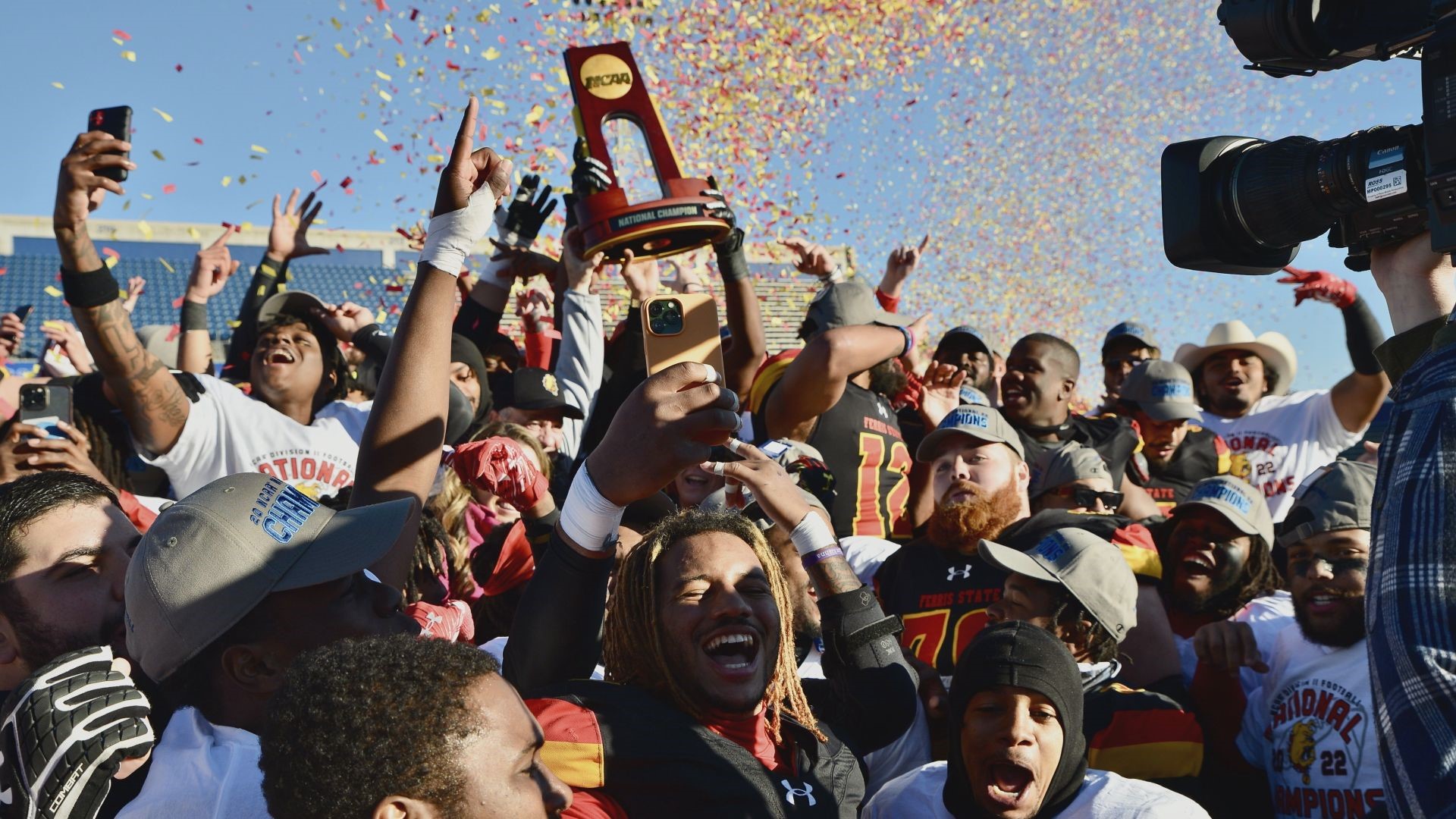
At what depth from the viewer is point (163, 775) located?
5.93 ft

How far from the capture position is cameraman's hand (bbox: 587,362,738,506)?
7.19 feet

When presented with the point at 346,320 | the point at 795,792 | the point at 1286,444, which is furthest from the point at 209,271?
the point at 1286,444

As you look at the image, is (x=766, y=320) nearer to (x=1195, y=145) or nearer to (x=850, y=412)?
(x=850, y=412)

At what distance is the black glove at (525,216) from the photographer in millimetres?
6316

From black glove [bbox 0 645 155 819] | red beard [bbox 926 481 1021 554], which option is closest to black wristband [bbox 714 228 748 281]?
red beard [bbox 926 481 1021 554]

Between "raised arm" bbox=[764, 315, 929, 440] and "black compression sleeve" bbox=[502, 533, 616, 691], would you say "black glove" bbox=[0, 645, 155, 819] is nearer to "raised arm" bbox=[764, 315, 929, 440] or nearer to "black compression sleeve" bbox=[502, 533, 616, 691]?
"black compression sleeve" bbox=[502, 533, 616, 691]

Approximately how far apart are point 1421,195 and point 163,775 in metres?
1.98

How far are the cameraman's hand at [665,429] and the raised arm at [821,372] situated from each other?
2322mm

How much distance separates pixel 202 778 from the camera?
1.80 m

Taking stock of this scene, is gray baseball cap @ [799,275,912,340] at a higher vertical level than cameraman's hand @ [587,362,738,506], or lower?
higher

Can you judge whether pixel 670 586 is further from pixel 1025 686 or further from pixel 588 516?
pixel 1025 686

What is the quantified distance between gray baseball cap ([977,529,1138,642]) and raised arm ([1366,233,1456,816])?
198 centimetres

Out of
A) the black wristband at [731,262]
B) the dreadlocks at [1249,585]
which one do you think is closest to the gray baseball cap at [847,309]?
the black wristband at [731,262]

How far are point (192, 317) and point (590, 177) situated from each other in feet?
9.04
